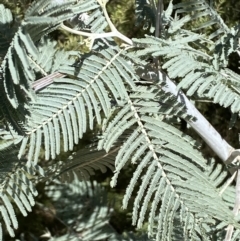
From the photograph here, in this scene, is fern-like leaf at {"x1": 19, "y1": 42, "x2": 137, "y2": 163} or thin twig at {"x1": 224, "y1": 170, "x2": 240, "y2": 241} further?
thin twig at {"x1": 224, "y1": 170, "x2": 240, "y2": 241}

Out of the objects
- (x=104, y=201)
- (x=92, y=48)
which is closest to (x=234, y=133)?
(x=104, y=201)

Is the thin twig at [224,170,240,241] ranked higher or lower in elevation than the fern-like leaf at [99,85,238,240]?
lower

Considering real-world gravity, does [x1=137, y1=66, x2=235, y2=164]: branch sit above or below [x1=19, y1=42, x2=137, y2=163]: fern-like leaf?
below

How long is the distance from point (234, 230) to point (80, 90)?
1.09ft

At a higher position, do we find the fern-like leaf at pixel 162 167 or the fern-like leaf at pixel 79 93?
the fern-like leaf at pixel 79 93

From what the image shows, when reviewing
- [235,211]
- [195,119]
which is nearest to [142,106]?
[195,119]

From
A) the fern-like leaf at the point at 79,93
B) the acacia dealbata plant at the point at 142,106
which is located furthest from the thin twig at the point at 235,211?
the fern-like leaf at the point at 79,93

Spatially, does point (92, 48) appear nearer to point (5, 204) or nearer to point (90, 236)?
point (5, 204)

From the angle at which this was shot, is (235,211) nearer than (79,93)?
No

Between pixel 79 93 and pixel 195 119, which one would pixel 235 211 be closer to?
pixel 195 119

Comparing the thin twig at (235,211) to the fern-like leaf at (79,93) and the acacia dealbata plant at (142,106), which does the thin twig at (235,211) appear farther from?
the fern-like leaf at (79,93)

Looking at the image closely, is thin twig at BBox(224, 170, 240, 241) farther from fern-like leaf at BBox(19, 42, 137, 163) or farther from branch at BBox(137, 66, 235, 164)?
fern-like leaf at BBox(19, 42, 137, 163)

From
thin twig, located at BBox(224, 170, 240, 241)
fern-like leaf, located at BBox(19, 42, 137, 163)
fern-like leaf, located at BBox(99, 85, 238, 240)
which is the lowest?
thin twig, located at BBox(224, 170, 240, 241)

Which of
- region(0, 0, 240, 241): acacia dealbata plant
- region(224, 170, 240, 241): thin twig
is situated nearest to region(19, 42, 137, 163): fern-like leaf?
region(0, 0, 240, 241): acacia dealbata plant
